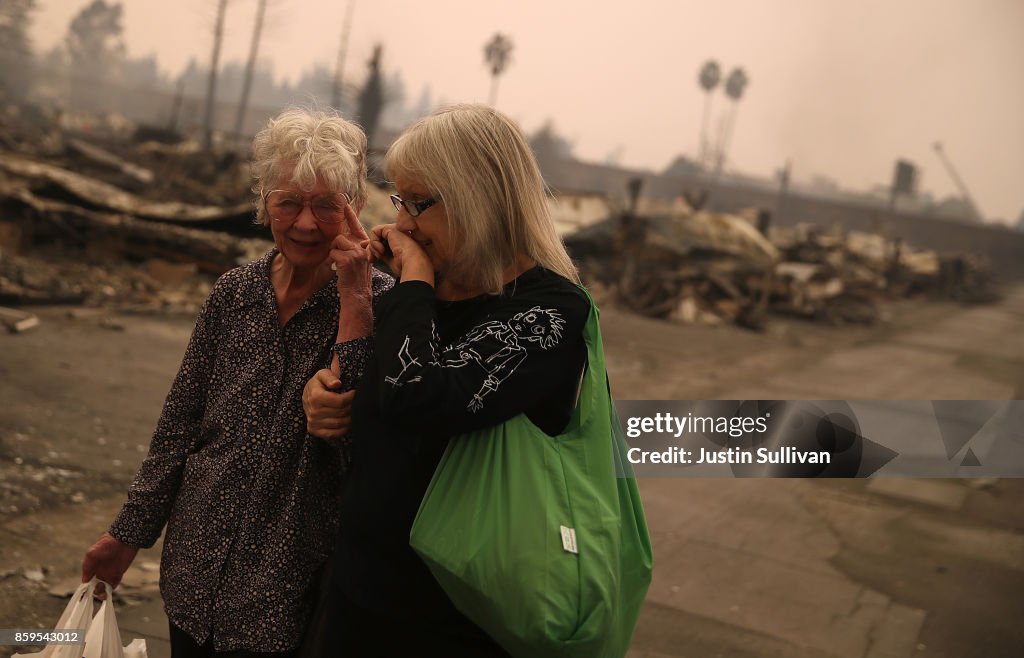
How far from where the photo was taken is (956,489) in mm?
7203

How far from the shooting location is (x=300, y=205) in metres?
2.06

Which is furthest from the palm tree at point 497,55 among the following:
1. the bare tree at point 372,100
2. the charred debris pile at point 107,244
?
the charred debris pile at point 107,244

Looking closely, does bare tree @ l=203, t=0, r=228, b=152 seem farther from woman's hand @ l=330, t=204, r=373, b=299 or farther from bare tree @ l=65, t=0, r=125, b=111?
woman's hand @ l=330, t=204, r=373, b=299

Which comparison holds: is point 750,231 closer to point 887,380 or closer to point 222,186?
point 887,380

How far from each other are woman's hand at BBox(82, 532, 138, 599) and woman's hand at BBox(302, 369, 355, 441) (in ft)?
2.07

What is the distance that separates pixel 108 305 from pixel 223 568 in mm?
8835

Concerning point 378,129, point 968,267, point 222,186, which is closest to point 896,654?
point 222,186

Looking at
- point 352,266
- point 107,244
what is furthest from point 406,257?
point 107,244

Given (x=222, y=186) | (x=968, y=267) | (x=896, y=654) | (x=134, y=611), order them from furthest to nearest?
(x=968, y=267) → (x=222, y=186) → (x=896, y=654) → (x=134, y=611)

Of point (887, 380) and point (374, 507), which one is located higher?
point (374, 507)

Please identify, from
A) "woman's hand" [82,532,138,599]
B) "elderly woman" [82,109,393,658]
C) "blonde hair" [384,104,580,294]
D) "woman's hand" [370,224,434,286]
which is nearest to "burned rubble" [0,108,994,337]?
"woman's hand" [82,532,138,599]

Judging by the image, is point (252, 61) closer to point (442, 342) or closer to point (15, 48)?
point (15, 48)

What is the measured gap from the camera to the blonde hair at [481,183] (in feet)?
5.68

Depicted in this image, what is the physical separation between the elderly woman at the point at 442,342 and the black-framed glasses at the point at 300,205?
0.91ft
